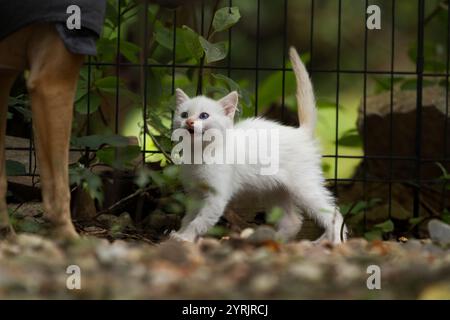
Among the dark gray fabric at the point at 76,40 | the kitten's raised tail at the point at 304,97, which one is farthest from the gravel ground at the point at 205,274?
the kitten's raised tail at the point at 304,97

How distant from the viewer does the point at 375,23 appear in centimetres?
741

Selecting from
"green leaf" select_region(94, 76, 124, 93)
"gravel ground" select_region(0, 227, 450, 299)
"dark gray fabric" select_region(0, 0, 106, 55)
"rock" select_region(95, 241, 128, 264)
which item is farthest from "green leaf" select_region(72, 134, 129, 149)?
"rock" select_region(95, 241, 128, 264)

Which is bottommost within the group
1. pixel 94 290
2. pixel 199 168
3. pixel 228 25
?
pixel 94 290

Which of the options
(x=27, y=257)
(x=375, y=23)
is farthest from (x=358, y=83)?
(x=27, y=257)

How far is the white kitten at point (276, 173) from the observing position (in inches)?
255

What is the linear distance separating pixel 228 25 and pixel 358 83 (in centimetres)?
728

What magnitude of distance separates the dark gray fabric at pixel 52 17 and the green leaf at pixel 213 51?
1.63 meters

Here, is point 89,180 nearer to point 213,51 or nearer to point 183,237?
point 183,237

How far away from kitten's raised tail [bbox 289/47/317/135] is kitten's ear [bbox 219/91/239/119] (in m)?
0.62

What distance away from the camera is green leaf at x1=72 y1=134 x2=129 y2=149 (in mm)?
6695

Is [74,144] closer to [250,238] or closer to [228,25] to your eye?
[228,25]

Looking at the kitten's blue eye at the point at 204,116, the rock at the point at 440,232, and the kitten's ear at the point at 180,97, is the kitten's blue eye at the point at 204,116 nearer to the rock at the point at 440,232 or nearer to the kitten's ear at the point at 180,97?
the kitten's ear at the point at 180,97

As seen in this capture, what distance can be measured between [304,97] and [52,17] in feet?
7.41

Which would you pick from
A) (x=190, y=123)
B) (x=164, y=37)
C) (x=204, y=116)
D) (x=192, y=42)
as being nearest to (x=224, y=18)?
(x=192, y=42)
